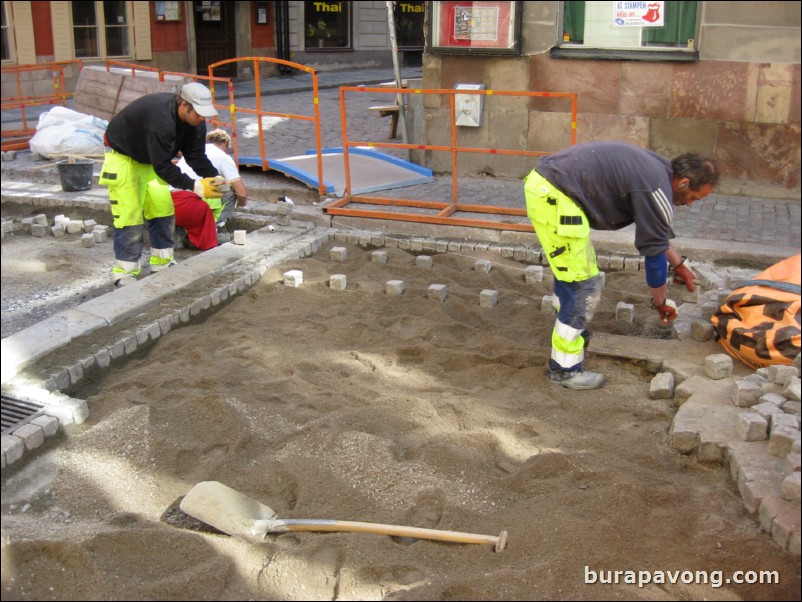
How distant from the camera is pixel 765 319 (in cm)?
504

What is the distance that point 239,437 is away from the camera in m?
4.52

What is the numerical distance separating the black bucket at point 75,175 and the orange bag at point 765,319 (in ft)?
23.9

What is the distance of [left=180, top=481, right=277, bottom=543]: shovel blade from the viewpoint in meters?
3.75

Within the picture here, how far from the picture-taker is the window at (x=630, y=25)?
9.37 metres

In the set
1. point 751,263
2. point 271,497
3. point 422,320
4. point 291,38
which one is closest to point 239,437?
point 271,497

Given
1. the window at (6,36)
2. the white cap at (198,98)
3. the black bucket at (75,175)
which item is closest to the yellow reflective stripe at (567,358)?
the white cap at (198,98)

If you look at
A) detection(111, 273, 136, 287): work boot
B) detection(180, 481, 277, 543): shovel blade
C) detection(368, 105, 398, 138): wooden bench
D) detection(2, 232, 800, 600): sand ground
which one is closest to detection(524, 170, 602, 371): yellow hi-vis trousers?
detection(2, 232, 800, 600): sand ground

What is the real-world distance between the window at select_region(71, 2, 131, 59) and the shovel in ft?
55.6

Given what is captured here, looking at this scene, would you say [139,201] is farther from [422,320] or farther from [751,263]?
[751,263]

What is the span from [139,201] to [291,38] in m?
17.3

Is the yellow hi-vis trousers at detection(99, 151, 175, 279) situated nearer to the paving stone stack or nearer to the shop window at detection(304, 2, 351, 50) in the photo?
the paving stone stack

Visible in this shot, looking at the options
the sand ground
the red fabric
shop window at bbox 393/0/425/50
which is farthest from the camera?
shop window at bbox 393/0/425/50

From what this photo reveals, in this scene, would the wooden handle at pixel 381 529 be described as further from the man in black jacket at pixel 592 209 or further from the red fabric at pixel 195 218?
the red fabric at pixel 195 218

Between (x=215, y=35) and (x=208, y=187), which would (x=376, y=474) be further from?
(x=215, y=35)
